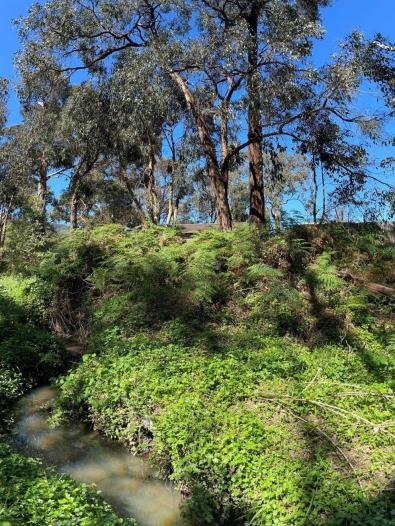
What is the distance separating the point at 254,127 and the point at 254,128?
0.47 feet

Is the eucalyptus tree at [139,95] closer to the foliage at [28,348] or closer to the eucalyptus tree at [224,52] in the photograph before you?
the eucalyptus tree at [224,52]

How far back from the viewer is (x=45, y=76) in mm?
14977

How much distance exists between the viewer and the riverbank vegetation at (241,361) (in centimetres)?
482

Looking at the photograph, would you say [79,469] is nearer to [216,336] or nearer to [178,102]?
[216,336]

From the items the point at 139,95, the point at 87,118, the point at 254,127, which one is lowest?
the point at 254,127

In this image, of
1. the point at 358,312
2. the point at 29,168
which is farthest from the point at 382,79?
the point at 29,168

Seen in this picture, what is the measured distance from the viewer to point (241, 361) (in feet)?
24.2

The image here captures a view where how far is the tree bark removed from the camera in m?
11.3

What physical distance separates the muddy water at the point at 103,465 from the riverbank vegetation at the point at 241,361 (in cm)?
24

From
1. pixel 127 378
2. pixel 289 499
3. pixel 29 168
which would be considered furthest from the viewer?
pixel 29 168

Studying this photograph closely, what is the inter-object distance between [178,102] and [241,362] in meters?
11.1

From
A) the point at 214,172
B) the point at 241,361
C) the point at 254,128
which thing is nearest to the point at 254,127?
the point at 254,128

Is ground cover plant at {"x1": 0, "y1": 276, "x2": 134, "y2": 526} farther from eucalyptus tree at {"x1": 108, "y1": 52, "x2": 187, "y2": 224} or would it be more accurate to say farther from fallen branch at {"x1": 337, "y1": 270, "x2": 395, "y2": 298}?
fallen branch at {"x1": 337, "y1": 270, "x2": 395, "y2": 298}

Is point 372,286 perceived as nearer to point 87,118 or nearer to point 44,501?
point 44,501
